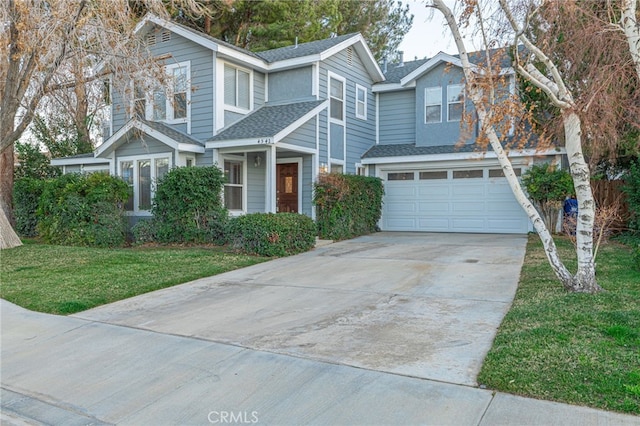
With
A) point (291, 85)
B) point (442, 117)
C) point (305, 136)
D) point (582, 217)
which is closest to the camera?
point (582, 217)

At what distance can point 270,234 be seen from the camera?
1075 cm

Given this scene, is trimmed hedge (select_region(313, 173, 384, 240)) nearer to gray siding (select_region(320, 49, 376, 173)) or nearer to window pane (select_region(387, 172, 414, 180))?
gray siding (select_region(320, 49, 376, 173))

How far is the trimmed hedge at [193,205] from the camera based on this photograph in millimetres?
12148

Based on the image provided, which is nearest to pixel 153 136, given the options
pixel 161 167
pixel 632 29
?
pixel 161 167

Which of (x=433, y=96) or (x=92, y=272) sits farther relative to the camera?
(x=433, y=96)

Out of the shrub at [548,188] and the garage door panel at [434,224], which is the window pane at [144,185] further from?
the shrub at [548,188]

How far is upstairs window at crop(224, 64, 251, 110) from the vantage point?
14.2 metres

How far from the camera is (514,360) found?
13.5ft

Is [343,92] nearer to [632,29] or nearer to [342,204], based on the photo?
[342,204]

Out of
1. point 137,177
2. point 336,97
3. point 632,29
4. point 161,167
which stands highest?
point 336,97

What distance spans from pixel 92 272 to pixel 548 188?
11.2 metres

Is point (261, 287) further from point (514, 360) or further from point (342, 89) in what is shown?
point (342, 89)

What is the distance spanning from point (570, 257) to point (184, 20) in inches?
785

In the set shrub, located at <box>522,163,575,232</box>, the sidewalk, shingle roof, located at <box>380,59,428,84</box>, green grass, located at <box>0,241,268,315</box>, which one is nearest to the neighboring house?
shingle roof, located at <box>380,59,428,84</box>
